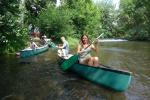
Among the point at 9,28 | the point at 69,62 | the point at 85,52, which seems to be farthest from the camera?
the point at 9,28

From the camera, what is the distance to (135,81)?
547 inches

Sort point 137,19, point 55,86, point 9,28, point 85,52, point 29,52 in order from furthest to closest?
1. point 137,19
2. point 29,52
3. point 9,28
4. point 85,52
5. point 55,86

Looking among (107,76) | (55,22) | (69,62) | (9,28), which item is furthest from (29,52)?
A: (55,22)

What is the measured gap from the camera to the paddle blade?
46.8ft

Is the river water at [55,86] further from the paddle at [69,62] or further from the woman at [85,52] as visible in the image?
the woman at [85,52]

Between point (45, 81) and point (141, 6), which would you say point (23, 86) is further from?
point (141, 6)

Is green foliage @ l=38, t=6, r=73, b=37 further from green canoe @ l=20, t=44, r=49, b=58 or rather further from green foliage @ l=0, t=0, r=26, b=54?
green foliage @ l=0, t=0, r=26, b=54

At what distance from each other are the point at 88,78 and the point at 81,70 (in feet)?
2.21

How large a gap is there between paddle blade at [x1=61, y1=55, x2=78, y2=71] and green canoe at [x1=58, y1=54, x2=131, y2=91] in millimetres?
497

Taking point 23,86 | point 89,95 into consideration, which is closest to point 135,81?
point 89,95

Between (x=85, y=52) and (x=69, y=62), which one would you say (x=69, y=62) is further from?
(x=85, y=52)

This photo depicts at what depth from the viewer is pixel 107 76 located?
1176 cm

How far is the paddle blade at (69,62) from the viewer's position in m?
14.3

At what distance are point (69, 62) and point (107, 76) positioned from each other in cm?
356
